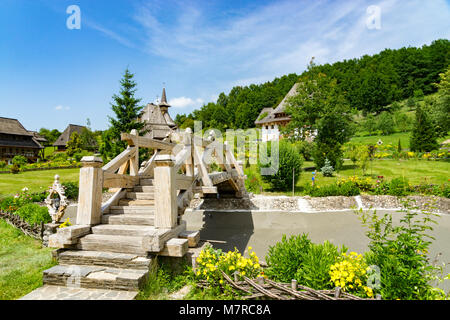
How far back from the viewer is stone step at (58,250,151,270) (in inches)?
144

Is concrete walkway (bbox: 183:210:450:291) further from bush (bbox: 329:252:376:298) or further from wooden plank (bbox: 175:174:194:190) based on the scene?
bush (bbox: 329:252:376:298)

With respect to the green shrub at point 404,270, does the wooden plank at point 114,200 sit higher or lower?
higher

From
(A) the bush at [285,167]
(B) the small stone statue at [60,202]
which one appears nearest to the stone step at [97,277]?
(B) the small stone statue at [60,202]

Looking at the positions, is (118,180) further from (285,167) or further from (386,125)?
(386,125)

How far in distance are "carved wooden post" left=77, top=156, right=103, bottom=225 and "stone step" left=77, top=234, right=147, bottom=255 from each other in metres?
0.44

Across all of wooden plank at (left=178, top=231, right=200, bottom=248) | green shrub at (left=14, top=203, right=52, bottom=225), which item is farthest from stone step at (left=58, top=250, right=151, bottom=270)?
green shrub at (left=14, top=203, right=52, bottom=225)

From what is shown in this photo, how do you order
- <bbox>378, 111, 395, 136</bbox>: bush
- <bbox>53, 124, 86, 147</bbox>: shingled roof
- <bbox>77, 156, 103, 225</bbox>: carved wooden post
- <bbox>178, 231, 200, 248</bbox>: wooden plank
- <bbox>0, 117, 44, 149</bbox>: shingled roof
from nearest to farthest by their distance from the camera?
1. <bbox>77, 156, 103, 225</bbox>: carved wooden post
2. <bbox>178, 231, 200, 248</bbox>: wooden plank
3. <bbox>0, 117, 44, 149</bbox>: shingled roof
4. <bbox>378, 111, 395, 136</bbox>: bush
5. <bbox>53, 124, 86, 147</bbox>: shingled roof

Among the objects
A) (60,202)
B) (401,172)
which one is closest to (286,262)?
(60,202)

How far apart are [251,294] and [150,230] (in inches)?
79.5

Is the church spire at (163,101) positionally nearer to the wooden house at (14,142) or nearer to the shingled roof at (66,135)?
the shingled roof at (66,135)

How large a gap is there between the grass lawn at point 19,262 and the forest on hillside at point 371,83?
171 feet

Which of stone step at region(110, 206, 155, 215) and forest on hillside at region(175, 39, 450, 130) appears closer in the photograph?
stone step at region(110, 206, 155, 215)

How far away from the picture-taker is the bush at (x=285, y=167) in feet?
51.1

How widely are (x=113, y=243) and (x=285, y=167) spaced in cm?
1312
